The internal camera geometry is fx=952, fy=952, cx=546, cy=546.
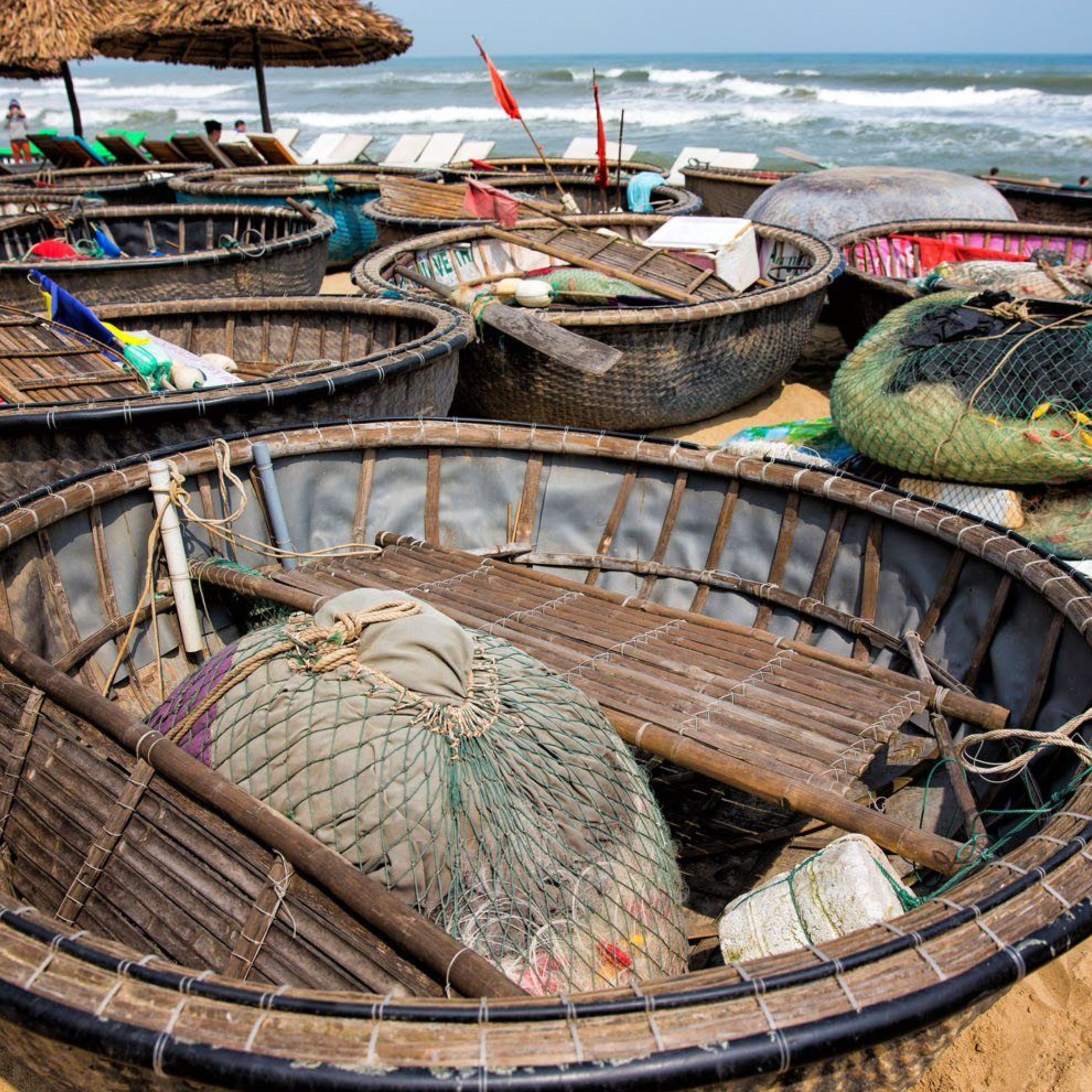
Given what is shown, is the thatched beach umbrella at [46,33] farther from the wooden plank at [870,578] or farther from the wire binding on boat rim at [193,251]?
the wooden plank at [870,578]

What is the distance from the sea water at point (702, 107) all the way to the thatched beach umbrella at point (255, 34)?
8056 millimetres

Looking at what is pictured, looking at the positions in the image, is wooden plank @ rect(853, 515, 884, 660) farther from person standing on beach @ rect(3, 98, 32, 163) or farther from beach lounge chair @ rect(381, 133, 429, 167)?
person standing on beach @ rect(3, 98, 32, 163)

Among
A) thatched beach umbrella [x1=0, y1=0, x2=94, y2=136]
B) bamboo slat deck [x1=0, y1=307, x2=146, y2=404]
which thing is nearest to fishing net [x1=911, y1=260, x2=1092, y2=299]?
bamboo slat deck [x1=0, y1=307, x2=146, y2=404]

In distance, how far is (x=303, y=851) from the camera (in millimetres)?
1841

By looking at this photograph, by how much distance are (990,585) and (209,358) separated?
12.8ft

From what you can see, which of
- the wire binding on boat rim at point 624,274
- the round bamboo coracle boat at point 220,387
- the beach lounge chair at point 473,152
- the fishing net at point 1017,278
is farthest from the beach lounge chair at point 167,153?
the fishing net at point 1017,278

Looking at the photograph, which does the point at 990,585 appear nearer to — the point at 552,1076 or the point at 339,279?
the point at 552,1076

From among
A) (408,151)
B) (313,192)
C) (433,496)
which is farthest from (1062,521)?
(408,151)

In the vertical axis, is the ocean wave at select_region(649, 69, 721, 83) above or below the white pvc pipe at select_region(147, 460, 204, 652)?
above

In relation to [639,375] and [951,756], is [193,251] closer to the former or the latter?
[639,375]

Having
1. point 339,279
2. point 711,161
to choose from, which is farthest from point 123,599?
point 711,161

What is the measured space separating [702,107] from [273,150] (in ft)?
103

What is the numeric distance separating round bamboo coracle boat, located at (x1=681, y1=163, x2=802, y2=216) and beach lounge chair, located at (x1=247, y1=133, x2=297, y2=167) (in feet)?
17.2

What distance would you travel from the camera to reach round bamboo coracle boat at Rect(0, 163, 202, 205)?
9906 mm
